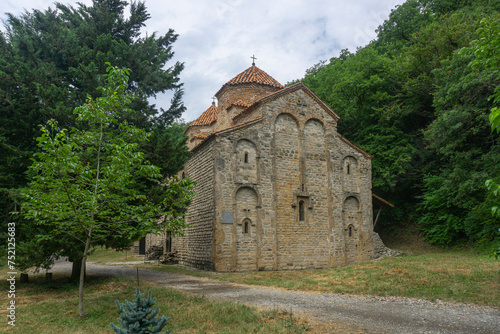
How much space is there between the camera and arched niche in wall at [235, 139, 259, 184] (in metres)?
16.6

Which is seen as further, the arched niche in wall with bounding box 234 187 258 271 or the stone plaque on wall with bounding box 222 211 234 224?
the arched niche in wall with bounding box 234 187 258 271

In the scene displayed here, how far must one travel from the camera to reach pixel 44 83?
11.5 meters

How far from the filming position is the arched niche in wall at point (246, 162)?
54.5 ft

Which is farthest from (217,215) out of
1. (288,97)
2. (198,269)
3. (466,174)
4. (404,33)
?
(404,33)

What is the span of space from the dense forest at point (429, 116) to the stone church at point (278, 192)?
16.8 ft

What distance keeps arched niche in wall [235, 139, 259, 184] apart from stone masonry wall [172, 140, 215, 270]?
1372mm

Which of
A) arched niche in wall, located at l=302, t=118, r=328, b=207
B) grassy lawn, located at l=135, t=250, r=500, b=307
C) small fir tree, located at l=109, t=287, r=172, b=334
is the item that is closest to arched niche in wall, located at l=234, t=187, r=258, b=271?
grassy lawn, located at l=135, t=250, r=500, b=307

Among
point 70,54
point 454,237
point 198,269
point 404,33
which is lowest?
point 198,269

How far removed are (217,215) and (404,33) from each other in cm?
2634

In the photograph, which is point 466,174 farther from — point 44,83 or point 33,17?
point 33,17

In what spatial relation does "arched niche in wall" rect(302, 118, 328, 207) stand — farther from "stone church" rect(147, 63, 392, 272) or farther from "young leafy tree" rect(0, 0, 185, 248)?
"young leafy tree" rect(0, 0, 185, 248)

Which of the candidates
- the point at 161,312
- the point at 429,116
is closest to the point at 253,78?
the point at 429,116

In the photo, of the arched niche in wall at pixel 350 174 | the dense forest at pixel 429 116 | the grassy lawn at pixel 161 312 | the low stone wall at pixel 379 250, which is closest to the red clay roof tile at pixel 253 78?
the arched niche in wall at pixel 350 174

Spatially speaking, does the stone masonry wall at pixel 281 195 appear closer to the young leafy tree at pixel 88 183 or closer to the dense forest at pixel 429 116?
the dense forest at pixel 429 116
